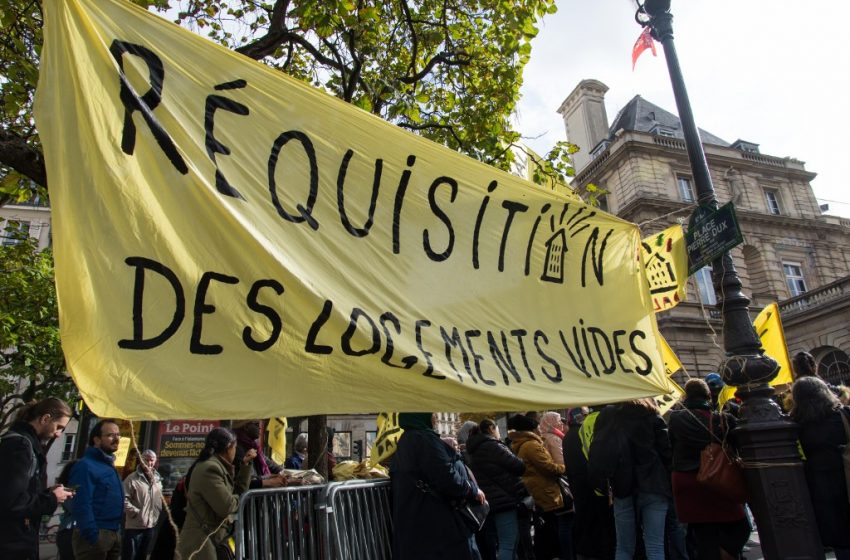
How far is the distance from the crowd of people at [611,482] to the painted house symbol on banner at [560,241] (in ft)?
4.49

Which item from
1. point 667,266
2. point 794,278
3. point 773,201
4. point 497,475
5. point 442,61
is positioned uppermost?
point 773,201

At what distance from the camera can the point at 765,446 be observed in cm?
402

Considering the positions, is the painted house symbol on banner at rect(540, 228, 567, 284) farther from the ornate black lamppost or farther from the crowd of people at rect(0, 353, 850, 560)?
the ornate black lamppost

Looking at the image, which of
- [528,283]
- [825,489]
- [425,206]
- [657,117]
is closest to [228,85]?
[425,206]

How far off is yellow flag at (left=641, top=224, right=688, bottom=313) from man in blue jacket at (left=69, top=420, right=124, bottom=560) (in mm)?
5381

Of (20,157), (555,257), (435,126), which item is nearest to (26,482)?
(20,157)

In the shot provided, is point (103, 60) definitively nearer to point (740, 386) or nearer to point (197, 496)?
point (197, 496)

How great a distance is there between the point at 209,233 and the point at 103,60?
2.27 feet

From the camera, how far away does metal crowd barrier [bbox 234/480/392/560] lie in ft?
12.8

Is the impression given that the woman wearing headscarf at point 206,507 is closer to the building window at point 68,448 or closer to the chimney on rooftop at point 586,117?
the building window at point 68,448

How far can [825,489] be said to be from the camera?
4.09m

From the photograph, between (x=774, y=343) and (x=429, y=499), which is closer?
(x=429, y=499)

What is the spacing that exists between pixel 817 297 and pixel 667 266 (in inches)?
934

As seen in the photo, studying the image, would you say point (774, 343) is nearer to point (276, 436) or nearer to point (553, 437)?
point (553, 437)
